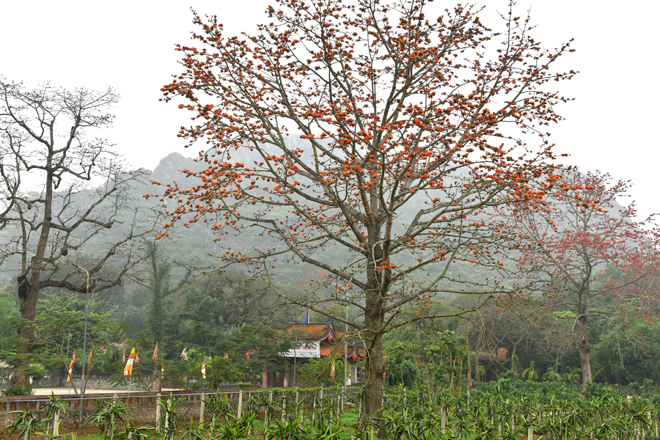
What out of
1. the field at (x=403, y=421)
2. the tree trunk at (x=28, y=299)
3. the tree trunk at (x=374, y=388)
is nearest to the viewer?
the field at (x=403, y=421)

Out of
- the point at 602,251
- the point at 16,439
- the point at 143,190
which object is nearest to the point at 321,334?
the point at 602,251

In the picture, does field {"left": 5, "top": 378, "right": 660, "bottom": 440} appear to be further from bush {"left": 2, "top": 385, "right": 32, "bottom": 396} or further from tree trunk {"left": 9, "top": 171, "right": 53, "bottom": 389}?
tree trunk {"left": 9, "top": 171, "right": 53, "bottom": 389}

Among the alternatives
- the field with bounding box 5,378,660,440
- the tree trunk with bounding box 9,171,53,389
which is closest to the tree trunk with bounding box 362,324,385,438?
the field with bounding box 5,378,660,440

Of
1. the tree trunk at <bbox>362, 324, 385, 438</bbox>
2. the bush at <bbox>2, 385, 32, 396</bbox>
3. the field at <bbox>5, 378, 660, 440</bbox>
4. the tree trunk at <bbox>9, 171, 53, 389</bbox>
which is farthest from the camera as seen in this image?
the tree trunk at <bbox>9, 171, 53, 389</bbox>

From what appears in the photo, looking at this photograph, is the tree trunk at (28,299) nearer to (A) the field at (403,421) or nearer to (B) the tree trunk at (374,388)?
(A) the field at (403,421)

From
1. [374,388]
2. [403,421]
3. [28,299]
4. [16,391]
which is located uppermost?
[28,299]

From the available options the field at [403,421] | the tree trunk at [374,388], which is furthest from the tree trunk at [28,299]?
the tree trunk at [374,388]

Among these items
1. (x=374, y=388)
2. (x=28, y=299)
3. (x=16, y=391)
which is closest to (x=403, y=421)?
(x=374, y=388)

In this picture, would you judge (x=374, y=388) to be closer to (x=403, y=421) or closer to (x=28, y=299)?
Result: (x=403, y=421)

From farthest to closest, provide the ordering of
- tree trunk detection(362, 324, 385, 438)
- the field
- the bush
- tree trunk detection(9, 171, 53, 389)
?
tree trunk detection(9, 171, 53, 389) < the bush < tree trunk detection(362, 324, 385, 438) < the field

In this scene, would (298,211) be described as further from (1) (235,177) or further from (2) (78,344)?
(2) (78,344)

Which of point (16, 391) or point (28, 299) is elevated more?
point (28, 299)

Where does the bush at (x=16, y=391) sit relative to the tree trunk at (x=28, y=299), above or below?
below

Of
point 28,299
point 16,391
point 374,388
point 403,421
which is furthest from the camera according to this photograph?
point 28,299
